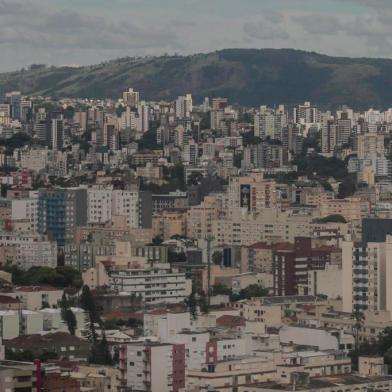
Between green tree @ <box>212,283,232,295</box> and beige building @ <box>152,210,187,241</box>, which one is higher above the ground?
beige building @ <box>152,210,187,241</box>

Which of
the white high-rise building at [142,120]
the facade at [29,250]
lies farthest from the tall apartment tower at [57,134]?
the facade at [29,250]

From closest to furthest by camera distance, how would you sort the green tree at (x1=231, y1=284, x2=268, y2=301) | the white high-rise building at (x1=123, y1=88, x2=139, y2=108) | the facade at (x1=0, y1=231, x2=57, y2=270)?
1. the green tree at (x1=231, y1=284, x2=268, y2=301)
2. the facade at (x1=0, y1=231, x2=57, y2=270)
3. the white high-rise building at (x1=123, y1=88, x2=139, y2=108)

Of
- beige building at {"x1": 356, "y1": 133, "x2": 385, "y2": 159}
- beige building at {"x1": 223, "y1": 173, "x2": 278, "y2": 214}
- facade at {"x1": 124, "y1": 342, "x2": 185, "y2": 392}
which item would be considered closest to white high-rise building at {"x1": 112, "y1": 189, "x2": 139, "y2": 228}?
beige building at {"x1": 223, "y1": 173, "x2": 278, "y2": 214}

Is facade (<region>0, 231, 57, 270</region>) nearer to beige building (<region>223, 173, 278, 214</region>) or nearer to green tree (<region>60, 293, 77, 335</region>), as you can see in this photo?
beige building (<region>223, 173, 278, 214</region>)

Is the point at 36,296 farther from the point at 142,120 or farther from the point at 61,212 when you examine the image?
the point at 142,120

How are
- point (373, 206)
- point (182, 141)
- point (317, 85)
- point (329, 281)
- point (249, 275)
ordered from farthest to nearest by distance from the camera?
point (317, 85) → point (182, 141) → point (373, 206) → point (249, 275) → point (329, 281)

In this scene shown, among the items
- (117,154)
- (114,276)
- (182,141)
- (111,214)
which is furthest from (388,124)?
(114,276)

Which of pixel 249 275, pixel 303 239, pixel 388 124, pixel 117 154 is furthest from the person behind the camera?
pixel 388 124

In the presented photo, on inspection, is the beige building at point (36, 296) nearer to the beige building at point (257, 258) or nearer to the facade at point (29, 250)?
the facade at point (29, 250)

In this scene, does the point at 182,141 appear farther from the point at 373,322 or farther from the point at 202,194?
the point at 373,322
